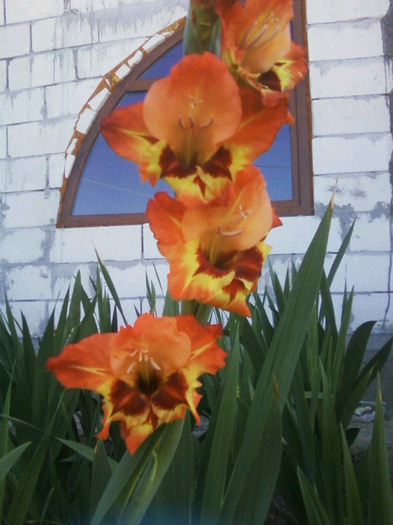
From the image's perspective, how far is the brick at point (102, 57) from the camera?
8.07 ft

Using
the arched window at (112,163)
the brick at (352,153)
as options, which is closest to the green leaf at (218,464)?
the brick at (352,153)

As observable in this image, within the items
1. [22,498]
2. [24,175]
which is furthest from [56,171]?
[22,498]

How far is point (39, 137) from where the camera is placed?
2.53 meters

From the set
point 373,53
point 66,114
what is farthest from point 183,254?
point 66,114

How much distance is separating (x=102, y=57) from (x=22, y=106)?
0.44m

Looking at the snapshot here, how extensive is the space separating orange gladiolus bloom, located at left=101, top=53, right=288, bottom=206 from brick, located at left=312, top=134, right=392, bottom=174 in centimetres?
193

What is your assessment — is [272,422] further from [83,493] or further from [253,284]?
[83,493]

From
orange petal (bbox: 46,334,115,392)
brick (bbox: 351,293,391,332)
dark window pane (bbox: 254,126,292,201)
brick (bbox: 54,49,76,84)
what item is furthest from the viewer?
brick (bbox: 54,49,76,84)

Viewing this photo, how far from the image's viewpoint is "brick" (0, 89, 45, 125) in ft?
8.37

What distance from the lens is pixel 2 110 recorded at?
102 inches

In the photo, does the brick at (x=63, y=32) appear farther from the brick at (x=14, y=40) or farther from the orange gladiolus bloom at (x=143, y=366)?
the orange gladiolus bloom at (x=143, y=366)

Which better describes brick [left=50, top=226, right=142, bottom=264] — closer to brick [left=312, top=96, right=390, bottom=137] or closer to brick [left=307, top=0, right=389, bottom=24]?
brick [left=312, top=96, right=390, bottom=137]

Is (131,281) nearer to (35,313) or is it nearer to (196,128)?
(35,313)

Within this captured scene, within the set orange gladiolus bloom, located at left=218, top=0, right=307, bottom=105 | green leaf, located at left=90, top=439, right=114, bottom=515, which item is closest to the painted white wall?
green leaf, located at left=90, top=439, right=114, bottom=515
